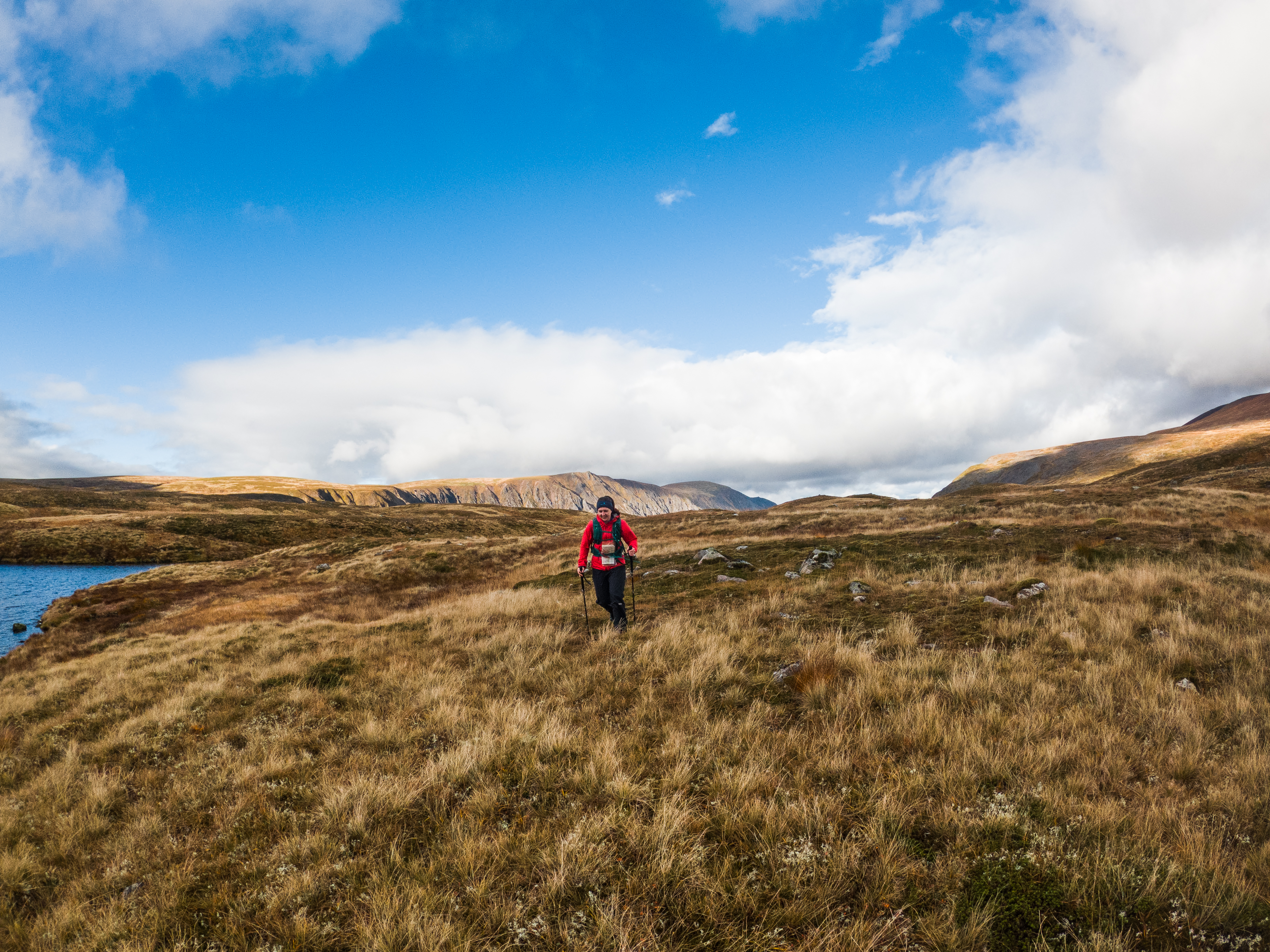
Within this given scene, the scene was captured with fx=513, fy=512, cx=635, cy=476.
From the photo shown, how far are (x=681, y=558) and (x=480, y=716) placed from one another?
16.0 meters

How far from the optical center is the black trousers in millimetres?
11945

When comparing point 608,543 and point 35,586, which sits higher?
point 608,543

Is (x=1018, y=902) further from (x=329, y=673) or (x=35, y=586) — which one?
(x=35, y=586)

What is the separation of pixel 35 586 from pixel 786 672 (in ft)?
233

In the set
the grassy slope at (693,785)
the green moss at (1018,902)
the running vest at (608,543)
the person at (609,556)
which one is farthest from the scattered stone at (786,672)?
the running vest at (608,543)

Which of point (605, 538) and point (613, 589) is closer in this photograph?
point (613, 589)

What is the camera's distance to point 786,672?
8.00m

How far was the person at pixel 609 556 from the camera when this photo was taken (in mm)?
11969

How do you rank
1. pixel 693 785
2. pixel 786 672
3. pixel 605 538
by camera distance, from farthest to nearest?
pixel 605 538 < pixel 786 672 < pixel 693 785

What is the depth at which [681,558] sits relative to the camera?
2259 cm

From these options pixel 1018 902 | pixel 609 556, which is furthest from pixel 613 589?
pixel 1018 902

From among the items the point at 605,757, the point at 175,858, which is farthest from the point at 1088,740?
the point at 175,858

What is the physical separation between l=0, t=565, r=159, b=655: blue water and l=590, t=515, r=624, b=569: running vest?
31.3m

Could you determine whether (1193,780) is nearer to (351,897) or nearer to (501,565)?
(351,897)
